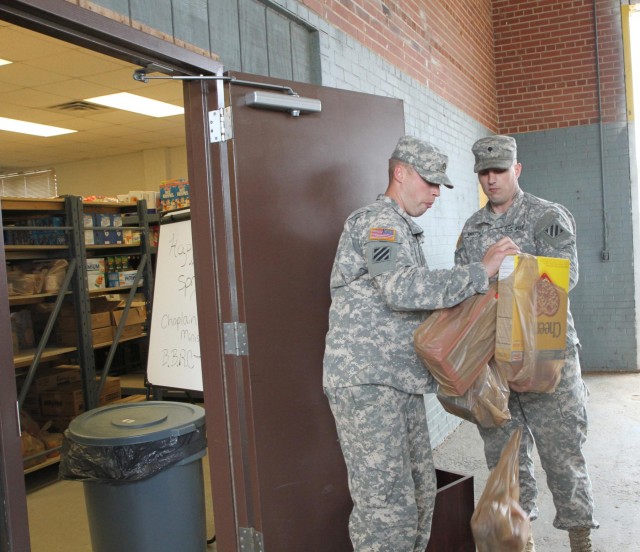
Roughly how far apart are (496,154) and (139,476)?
2.03 meters

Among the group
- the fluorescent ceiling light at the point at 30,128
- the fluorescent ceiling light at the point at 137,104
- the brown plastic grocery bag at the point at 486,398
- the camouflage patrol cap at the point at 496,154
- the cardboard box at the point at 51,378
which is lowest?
the cardboard box at the point at 51,378

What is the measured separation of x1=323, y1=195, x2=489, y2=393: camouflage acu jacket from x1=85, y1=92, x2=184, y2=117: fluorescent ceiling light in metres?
5.64

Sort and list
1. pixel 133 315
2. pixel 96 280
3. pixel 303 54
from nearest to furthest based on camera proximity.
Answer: pixel 303 54, pixel 96 280, pixel 133 315

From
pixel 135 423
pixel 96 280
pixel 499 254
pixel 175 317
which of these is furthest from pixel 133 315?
pixel 499 254

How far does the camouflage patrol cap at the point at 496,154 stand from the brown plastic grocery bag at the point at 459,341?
0.73 meters

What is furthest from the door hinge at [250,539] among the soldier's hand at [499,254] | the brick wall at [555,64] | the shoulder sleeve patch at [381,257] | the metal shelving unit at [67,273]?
the brick wall at [555,64]

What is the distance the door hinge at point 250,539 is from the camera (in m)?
2.29

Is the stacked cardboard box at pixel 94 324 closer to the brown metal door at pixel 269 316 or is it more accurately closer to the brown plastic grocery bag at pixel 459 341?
the brown metal door at pixel 269 316

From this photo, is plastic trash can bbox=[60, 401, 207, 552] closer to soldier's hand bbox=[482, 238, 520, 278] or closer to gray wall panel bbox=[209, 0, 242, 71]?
soldier's hand bbox=[482, 238, 520, 278]

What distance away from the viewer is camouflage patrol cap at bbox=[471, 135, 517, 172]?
2.72 m

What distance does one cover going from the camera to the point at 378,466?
2145 mm

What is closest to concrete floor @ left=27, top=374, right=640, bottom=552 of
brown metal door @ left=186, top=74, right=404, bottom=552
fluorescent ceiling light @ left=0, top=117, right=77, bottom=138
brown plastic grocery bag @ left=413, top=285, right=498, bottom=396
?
brown metal door @ left=186, top=74, right=404, bottom=552

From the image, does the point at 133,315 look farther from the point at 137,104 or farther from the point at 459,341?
the point at 459,341

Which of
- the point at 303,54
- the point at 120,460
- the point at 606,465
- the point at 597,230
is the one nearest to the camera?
the point at 120,460
